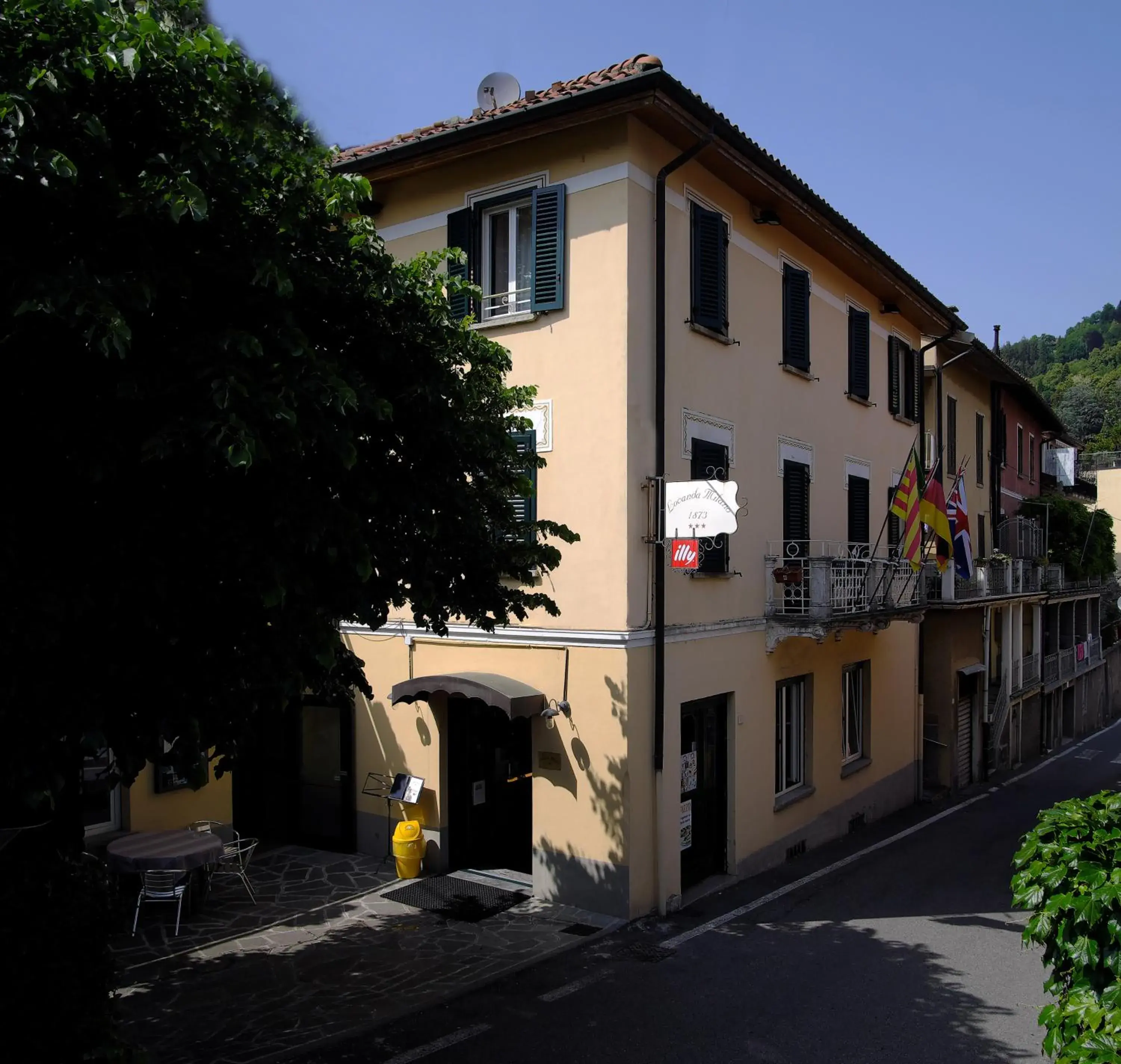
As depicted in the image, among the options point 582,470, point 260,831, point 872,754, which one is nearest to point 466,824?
point 260,831

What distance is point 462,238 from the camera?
37.8 ft

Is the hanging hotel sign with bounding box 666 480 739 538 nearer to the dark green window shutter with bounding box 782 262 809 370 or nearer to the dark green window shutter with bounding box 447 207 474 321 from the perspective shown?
the dark green window shutter with bounding box 447 207 474 321

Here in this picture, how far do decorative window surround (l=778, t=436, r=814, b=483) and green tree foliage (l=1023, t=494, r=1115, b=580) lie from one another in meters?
16.5

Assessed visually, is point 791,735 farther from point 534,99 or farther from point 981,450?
point 981,450

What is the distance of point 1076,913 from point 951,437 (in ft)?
60.8

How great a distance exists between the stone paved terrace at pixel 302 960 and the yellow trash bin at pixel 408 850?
25cm

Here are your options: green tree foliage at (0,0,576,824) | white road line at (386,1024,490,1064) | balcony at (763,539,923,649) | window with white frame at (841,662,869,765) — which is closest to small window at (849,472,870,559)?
balcony at (763,539,923,649)

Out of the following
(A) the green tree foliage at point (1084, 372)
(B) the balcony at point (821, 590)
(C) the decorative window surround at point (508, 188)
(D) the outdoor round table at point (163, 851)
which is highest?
(A) the green tree foliage at point (1084, 372)

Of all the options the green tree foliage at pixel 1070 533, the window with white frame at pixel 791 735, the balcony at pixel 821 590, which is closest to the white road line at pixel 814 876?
the window with white frame at pixel 791 735

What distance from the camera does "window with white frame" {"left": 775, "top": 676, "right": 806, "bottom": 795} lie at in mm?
13609

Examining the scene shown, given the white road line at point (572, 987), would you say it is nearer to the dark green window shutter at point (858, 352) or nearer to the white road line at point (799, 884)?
the white road line at point (799, 884)

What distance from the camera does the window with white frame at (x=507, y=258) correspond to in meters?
11.4

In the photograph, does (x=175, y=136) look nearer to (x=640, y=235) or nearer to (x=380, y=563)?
(x=380, y=563)

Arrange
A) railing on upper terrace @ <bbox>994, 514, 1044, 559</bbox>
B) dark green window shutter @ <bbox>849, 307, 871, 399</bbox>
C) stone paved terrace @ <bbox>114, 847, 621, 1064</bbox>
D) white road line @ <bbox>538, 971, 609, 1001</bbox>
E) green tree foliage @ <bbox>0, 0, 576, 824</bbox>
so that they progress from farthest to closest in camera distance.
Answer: railing on upper terrace @ <bbox>994, 514, 1044, 559</bbox>
dark green window shutter @ <bbox>849, 307, 871, 399</bbox>
white road line @ <bbox>538, 971, 609, 1001</bbox>
stone paved terrace @ <bbox>114, 847, 621, 1064</bbox>
green tree foliage @ <bbox>0, 0, 576, 824</bbox>
